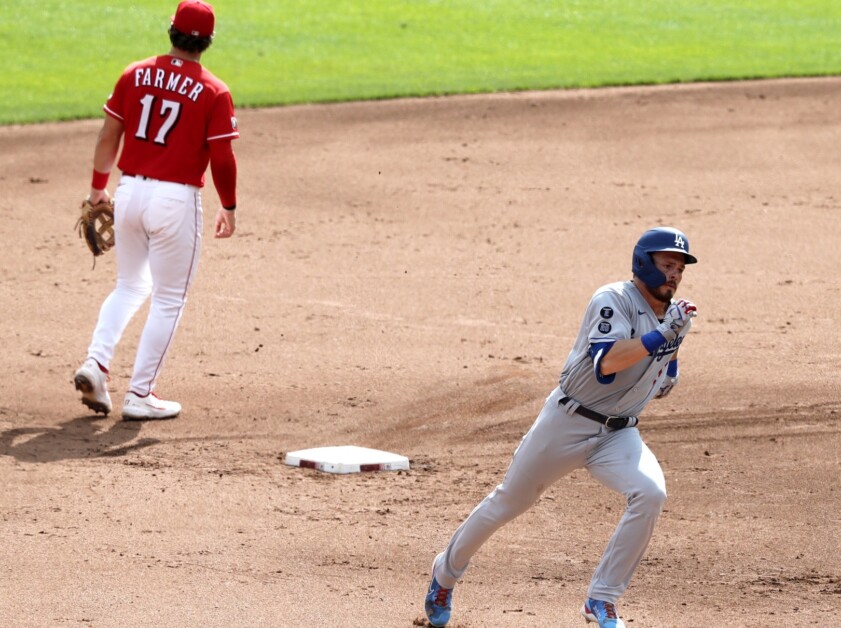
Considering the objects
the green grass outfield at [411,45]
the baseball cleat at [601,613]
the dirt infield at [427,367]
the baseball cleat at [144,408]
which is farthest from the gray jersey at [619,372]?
the green grass outfield at [411,45]

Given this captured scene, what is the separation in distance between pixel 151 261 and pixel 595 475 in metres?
3.52

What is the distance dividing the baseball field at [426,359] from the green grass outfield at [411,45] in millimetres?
232

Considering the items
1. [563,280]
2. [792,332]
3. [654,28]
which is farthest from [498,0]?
[792,332]

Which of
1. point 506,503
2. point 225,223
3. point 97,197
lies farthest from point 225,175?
point 506,503

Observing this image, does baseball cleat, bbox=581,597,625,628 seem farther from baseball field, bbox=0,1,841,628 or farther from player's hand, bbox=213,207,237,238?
player's hand, bbox=213,207,237,238

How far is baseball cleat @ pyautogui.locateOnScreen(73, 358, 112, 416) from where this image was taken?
8.07 metres

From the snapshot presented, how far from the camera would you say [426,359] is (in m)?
9.47

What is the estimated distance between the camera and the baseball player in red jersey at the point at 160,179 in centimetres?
788

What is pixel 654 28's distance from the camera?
20281 millimetres

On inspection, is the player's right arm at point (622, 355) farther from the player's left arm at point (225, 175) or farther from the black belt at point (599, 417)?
the player's left arm at point (225, 175)

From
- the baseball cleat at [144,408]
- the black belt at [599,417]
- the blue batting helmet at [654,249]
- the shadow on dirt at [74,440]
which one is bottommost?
the shadow on dirt at [74,440]

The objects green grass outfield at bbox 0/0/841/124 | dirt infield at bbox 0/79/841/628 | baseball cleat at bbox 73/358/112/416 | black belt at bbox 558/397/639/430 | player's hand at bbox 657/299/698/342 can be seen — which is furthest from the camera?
green grass outfield at bbox 0/0/841/124

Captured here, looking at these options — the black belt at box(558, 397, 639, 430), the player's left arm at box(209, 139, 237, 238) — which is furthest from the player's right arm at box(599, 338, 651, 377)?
the player's left arm at box(209, 139, 237, 238)

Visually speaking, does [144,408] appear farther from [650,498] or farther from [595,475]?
[650,498]
